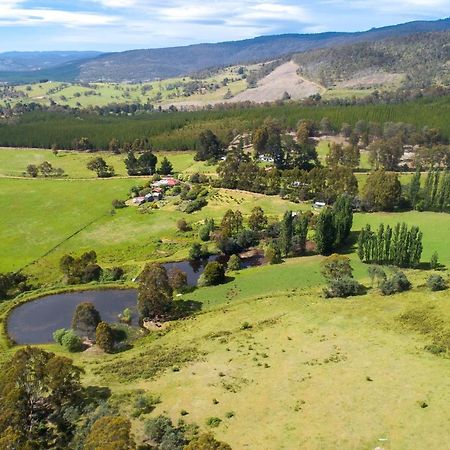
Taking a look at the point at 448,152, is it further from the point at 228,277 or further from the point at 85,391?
the point at 85,391

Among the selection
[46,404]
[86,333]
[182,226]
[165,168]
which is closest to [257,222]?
[182,226]

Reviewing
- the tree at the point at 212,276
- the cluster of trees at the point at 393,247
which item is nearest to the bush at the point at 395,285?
the cluster of trees at the point at 393,247

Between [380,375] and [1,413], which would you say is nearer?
[1,413]

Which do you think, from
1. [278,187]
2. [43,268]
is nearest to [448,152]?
[278,187]

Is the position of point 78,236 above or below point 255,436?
below

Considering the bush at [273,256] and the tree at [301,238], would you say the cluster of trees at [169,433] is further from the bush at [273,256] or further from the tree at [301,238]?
the tree at [301,238]
